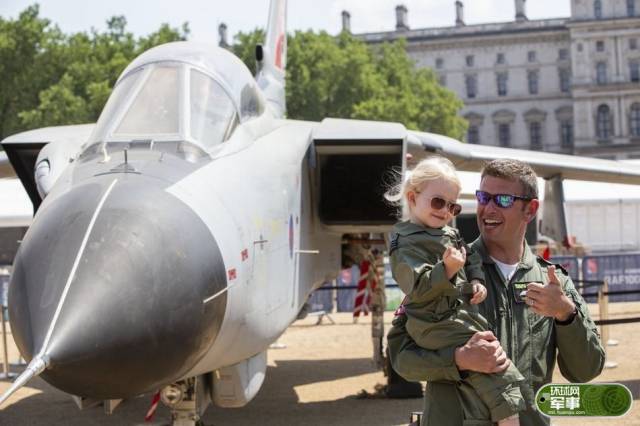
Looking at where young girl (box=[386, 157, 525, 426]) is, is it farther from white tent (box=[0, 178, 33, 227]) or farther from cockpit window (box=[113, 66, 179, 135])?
white tent (box=[0, 178, 33, 227])

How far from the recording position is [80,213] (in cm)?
462

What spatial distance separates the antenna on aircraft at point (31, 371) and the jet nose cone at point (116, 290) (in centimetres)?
4

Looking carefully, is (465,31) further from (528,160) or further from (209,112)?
(209,112)

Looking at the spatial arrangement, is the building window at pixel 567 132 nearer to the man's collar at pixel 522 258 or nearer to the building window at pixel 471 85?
the building window at pixel 471 85

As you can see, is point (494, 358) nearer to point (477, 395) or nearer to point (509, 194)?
point (477, 395)

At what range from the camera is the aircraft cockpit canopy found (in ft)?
19.5

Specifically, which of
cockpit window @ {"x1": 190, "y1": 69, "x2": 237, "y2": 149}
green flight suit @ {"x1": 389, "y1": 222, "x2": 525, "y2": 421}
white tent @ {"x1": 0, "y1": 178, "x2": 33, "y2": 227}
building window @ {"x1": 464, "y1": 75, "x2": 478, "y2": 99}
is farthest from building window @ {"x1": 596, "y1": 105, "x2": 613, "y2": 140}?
green flight suit @ {"x1": 389, "y1": 222, "x2": 525, "y2": 421}

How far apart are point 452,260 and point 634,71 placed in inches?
4101

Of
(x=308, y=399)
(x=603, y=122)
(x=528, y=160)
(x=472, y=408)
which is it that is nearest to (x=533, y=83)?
(x=603, y=122)

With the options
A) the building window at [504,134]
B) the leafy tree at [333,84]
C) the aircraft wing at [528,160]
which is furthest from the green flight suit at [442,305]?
the building window at [504,134]

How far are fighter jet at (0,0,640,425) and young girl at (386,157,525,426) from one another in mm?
1586

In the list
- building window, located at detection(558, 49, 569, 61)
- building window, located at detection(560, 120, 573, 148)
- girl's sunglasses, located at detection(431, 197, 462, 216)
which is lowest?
girl's sunglasses, located at detection(431, 197, 462, 216)

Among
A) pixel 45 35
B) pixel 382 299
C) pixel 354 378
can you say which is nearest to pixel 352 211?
pixel 382 299

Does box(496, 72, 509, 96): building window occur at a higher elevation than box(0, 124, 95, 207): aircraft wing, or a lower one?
higher
